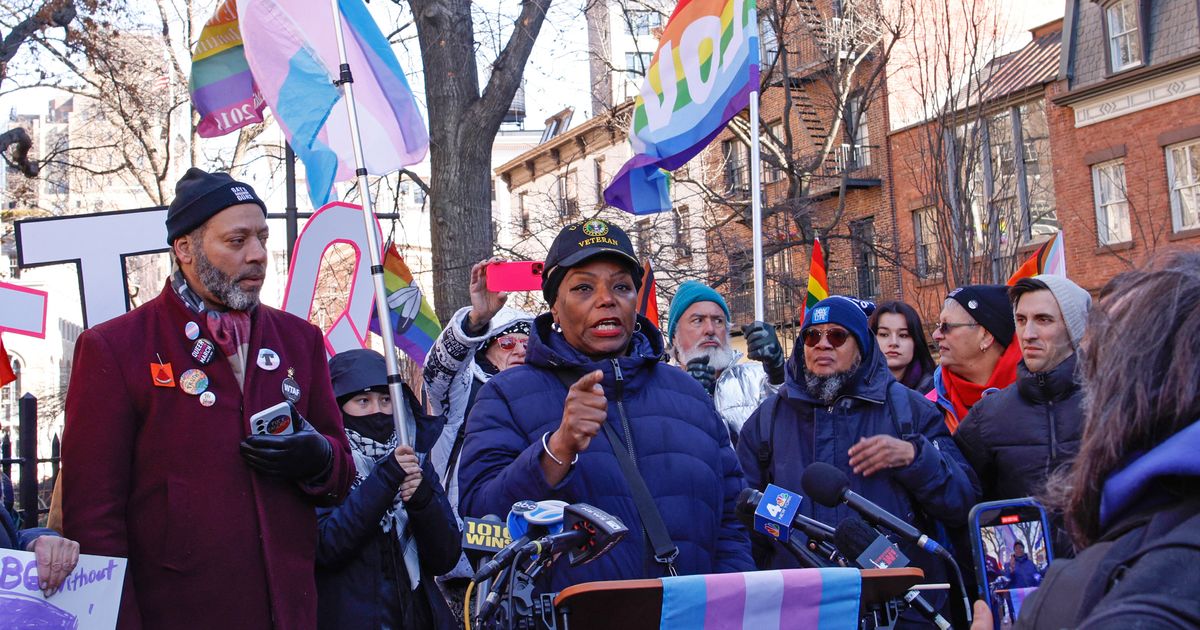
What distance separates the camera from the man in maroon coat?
370 centimetres

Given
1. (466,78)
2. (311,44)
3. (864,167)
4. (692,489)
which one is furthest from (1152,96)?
(692,489)

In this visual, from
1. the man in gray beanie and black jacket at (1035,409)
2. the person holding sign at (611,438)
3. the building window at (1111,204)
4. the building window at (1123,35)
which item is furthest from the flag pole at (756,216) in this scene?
the building window at (1123,35)

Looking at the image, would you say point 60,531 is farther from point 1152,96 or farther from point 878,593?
point 1152,96

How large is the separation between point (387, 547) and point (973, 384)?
3.13m

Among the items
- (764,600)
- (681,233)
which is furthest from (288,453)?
(681,233)

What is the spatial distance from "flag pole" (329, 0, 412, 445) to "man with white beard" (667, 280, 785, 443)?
69.5 inches

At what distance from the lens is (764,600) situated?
2.92m

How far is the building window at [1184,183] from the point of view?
2550 cm

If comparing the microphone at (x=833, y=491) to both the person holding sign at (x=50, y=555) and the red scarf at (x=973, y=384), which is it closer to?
the person holding sign at (x=50, y=555)

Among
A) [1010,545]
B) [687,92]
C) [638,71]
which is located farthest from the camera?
[638,71]

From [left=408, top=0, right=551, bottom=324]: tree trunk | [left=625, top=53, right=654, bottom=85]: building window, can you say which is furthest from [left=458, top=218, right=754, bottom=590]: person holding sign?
[left=625, top=53, right=654, bottom=85]: building window

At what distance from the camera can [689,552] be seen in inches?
147

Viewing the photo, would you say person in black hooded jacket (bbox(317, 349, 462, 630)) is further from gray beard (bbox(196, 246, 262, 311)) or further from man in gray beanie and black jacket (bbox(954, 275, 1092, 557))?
man in gray beanie and black jacket (bbox(954, 275, 1092, 557))

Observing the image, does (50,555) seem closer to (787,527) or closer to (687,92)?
(787,527)
